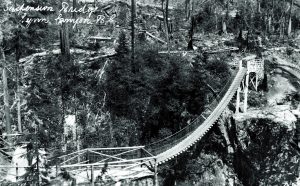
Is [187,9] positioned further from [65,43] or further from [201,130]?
[201,130]

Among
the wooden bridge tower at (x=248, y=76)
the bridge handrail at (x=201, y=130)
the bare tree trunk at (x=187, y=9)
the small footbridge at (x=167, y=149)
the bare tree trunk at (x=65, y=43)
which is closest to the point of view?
the small footbridge at (x=167, y=149)

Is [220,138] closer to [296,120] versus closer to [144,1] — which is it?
[296,120]

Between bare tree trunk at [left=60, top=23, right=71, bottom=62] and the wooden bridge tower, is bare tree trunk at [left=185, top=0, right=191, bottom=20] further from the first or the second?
bare tree trunk at [left=60, top=23, right=71, bottom=62]

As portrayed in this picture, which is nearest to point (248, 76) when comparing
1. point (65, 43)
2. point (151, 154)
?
point (151, 154)

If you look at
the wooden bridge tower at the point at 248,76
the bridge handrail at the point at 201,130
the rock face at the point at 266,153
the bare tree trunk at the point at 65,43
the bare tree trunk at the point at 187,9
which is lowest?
the rock face at the point at 266,153

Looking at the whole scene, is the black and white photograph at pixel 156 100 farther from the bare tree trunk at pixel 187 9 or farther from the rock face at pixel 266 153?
the bare tree trunk at pixel 187 9

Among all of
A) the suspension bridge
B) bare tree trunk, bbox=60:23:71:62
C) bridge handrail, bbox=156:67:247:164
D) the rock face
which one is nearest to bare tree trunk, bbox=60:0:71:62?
bare tree trunk, bbox=60:23:71:62

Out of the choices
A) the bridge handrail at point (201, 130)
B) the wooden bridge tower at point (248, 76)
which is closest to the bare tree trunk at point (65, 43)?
the bridge handrail at point (201, 130)

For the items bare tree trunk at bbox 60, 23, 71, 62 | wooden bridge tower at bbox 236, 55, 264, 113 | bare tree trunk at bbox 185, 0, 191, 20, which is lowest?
wooden bridge tower at bbox 236, 55, 264, 113
